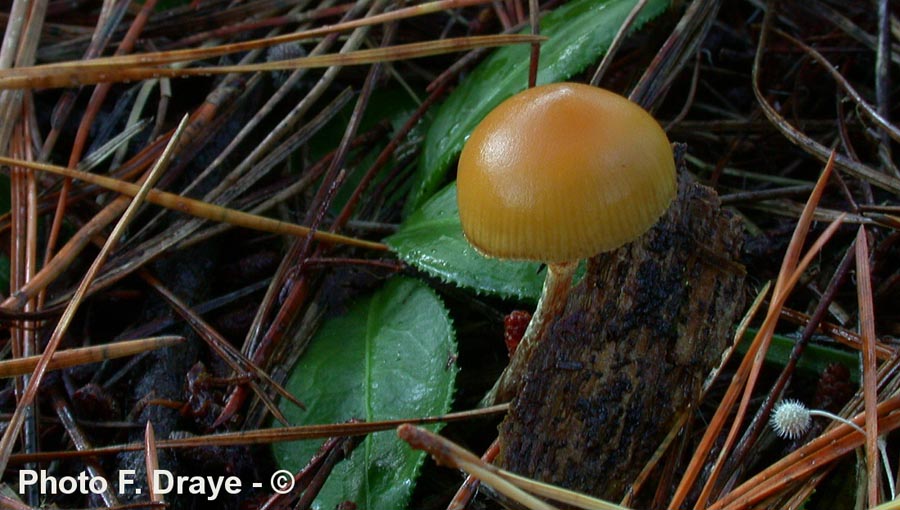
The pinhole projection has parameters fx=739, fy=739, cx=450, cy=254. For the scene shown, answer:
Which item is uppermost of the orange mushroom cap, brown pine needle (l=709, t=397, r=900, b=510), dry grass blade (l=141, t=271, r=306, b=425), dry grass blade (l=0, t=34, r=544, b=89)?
dry grass blade (l=0, t=34, r=544, b=89)

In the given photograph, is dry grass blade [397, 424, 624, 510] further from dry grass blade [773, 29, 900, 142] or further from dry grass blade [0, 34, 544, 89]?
dry grass blade [773, 29, 900, 142]

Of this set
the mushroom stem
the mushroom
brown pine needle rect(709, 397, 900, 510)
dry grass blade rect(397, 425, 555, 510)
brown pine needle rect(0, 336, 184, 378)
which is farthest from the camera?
brown pine needle rect(0, 336, 184, 378)

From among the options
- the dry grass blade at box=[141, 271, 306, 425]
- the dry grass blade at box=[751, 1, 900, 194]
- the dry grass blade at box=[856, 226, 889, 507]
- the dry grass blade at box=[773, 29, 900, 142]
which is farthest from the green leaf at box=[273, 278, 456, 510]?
the dry grass blade at box=[773, 29, 900, 142]

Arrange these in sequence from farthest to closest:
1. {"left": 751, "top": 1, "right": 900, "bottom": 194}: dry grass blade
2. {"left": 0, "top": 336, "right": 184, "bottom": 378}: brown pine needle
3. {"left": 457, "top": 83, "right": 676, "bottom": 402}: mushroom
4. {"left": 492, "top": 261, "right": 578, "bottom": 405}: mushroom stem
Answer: {"left": 751, "top": 1, "right": 900, "bottom": 194}: dry grass blade, {"left": 0, "top": 336, "right": 184, "bottom": 378}: brown pine needle, {"left": 492, "top": 261, "right": 578, "bottom": 405}: mushroom stem, {"left": 457, "top": 83, "right": 676, "bottom": 402}: mushroom

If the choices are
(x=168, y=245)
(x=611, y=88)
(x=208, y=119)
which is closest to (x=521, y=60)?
(x=611, y=88)

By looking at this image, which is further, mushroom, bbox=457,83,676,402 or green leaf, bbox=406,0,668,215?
green leaf, bbox=406,0,668,215

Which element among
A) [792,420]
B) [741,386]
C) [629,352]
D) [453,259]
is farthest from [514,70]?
[792,420]

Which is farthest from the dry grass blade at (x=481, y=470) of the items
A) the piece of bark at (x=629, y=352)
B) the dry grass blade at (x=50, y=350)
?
the dry grass blade at (x=50, y=350)
